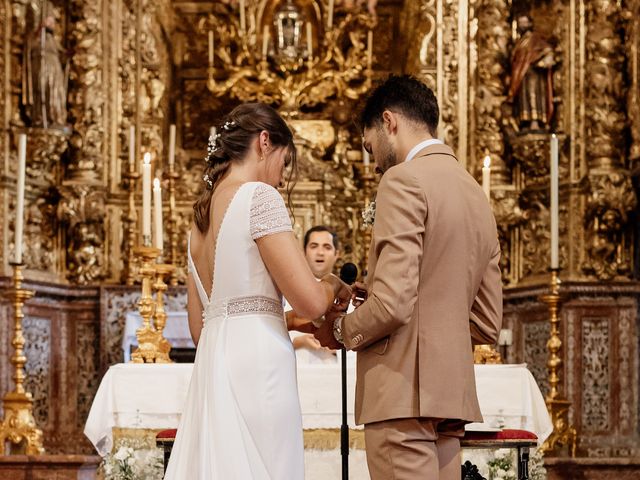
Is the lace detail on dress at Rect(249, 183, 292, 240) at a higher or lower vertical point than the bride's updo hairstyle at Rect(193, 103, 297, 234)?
lower

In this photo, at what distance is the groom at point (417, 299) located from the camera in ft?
11.8

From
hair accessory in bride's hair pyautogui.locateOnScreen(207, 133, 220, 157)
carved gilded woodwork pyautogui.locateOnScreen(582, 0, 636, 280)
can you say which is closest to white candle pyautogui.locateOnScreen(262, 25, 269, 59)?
carved gilded woodwork pyautogui.locateOnScreen(582, 0, 636, 280)

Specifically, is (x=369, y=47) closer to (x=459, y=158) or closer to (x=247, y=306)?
(x=459, y=158)

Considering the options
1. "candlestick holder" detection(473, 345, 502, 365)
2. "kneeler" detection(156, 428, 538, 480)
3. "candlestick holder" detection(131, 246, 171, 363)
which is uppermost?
"candlestick holder" detection(131, 246, 171, 363)

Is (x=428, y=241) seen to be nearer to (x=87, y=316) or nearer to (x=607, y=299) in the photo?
(x=607, y=299)

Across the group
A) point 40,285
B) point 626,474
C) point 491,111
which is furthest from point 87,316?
point 626,474

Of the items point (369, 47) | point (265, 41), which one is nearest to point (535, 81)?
point (369, 47)

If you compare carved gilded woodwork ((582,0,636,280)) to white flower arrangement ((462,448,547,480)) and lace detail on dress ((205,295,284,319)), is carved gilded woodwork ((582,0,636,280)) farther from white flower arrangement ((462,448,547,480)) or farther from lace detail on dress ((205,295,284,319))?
lace detail on dress ((205,295,284,319))

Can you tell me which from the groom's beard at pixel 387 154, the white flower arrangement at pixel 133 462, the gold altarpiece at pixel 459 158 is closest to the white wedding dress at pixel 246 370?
the groom's beard at pixel 387 154

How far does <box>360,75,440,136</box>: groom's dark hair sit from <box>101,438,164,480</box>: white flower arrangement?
2697 millimetres

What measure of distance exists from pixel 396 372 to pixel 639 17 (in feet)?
19.9

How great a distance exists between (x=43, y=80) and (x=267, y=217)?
5.95 meters

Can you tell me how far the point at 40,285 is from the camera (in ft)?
30.5

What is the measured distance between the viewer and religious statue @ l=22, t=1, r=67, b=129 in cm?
941
